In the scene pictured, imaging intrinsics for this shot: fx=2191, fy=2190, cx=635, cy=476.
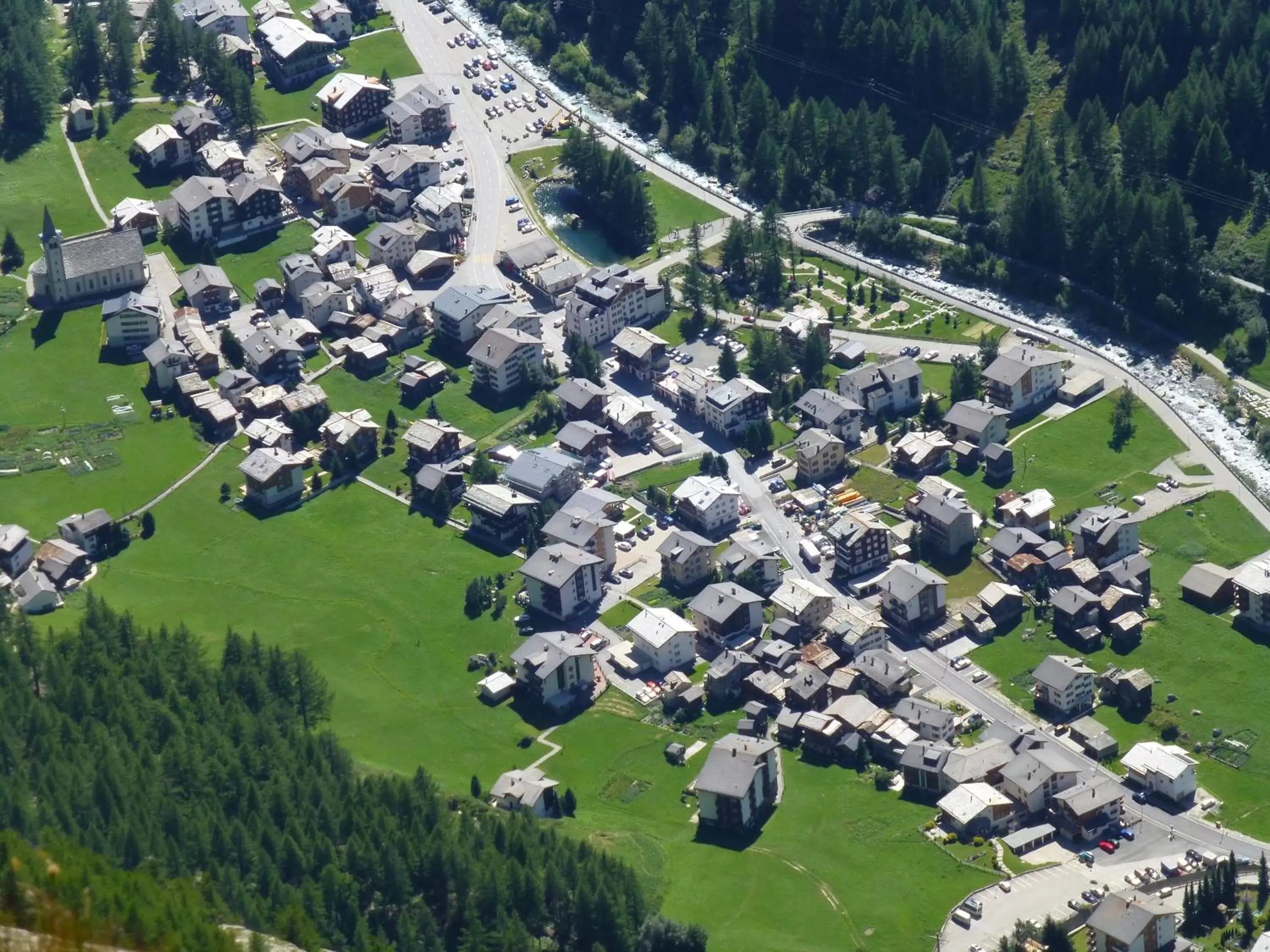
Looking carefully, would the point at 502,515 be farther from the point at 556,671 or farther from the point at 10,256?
the point at 10,256

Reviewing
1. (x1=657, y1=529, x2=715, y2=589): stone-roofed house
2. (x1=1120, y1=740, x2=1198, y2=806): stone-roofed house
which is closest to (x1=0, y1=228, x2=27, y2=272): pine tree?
(x1=657, y1=529, x2=715, y2=589): stone-roofed house

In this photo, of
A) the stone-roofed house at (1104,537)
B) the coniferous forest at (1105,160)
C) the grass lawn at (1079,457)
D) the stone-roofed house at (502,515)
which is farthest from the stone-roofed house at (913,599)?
the coniferous forest at (1105,160)

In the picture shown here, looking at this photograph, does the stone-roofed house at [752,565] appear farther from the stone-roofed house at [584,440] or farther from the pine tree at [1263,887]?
the pine tree at [1263,887]

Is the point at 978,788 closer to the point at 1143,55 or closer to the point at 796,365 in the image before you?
the point at 796,365

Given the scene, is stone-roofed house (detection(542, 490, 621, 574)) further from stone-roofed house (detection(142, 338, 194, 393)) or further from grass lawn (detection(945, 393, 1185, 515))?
stone-roofed house (detection(142, 338, 194, 393))

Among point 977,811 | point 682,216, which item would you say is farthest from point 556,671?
point 682,216

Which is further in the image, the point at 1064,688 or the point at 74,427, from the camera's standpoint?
the point at 74,427
